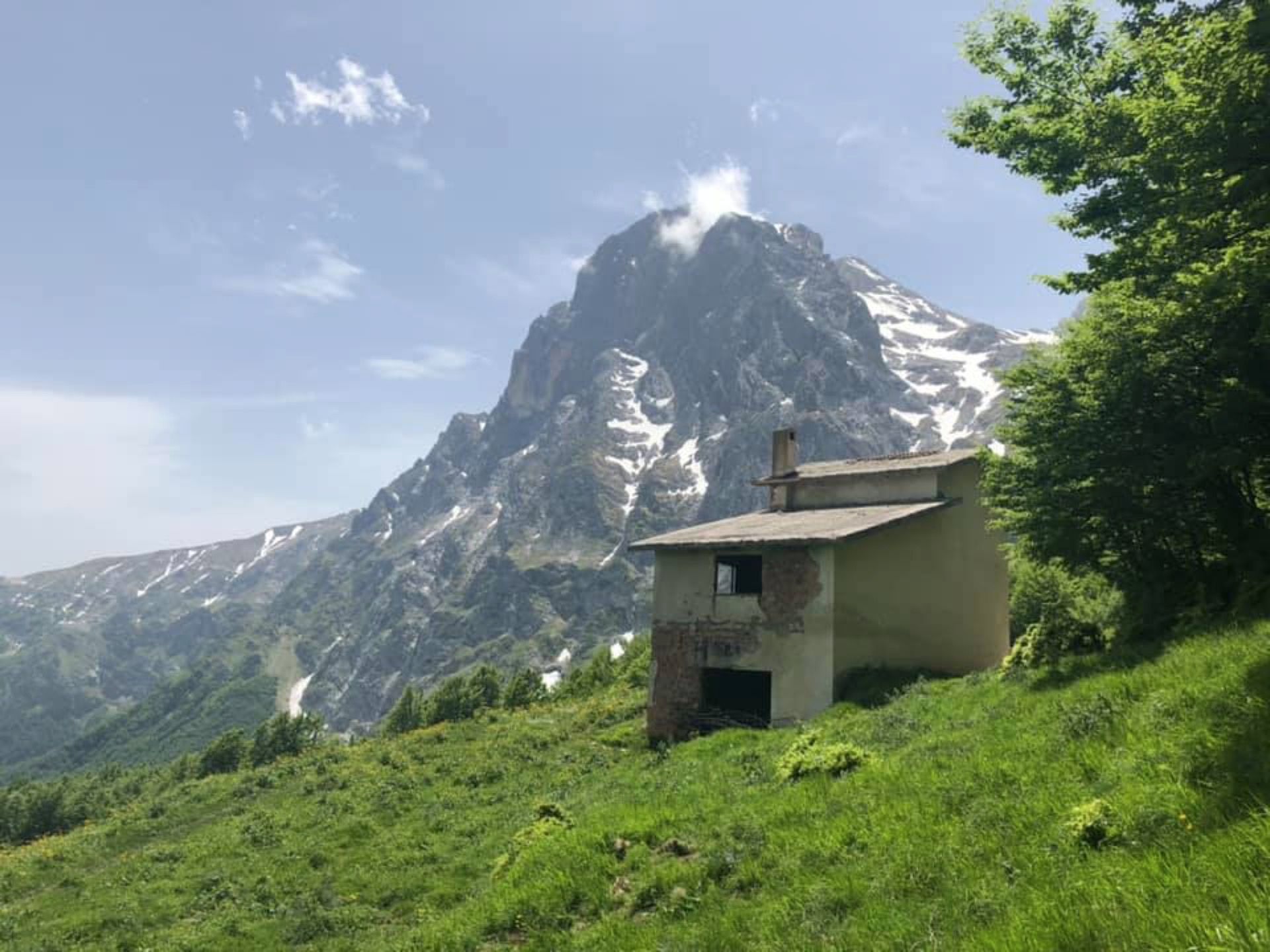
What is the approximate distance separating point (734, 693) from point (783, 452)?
12505mm

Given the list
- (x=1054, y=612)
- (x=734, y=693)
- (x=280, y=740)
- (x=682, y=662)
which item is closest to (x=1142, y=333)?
(x=1054, y=612)

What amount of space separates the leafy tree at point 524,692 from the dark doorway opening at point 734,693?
63.6ft

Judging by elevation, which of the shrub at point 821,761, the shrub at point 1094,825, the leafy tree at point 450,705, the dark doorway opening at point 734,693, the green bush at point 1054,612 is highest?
the green bush at point 1054,612

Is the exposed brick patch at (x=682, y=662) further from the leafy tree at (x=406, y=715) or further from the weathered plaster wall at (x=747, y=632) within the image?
the leafy tree at (x=406, y=715)

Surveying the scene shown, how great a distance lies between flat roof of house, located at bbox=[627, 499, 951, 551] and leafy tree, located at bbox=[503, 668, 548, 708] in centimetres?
2062

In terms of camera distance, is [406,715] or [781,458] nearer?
[781,458]

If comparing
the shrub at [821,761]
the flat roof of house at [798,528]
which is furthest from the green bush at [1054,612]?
the shrub at [821,761]

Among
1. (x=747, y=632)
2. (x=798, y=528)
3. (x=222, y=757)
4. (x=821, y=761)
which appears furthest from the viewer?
(x=222, y=757)

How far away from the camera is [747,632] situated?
27.4 meters

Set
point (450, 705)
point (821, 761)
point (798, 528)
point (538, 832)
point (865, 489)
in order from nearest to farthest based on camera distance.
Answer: point (821, 761)
point (538, 832)
point (798, 528)
point (865, 489)
point (450, 705)

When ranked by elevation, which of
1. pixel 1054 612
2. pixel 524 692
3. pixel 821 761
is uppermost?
pixel 1054 612

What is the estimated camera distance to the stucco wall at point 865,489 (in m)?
30.6

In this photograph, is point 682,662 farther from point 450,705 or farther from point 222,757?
point 222,757

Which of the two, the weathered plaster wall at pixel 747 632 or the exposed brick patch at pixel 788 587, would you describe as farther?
the exposed brick patch at pixel 788 587
